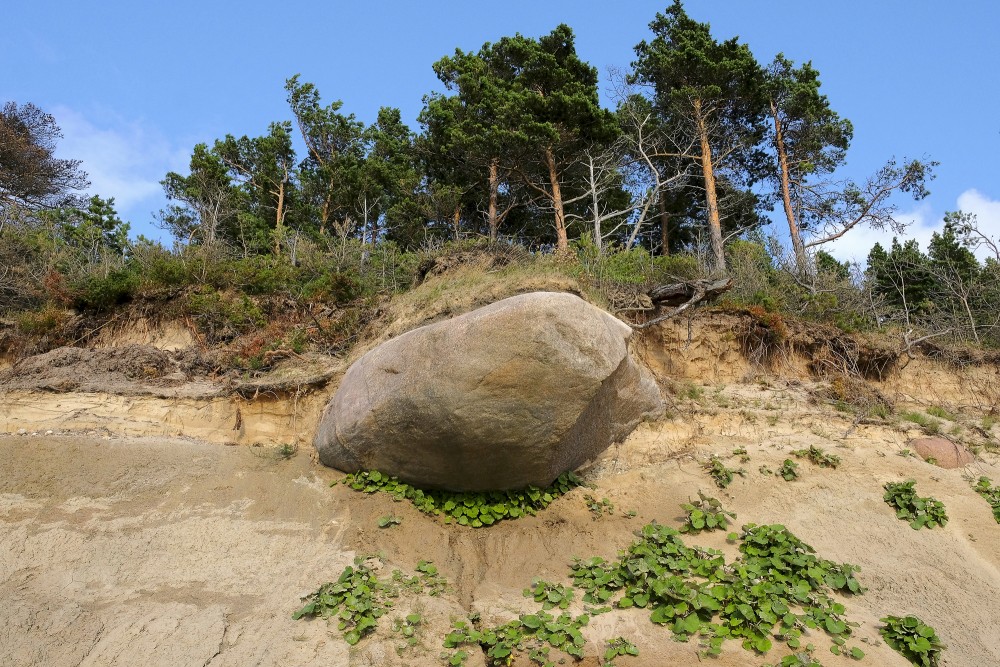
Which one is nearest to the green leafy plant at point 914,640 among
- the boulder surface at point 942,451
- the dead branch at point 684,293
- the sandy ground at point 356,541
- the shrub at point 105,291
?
the sandy ground at point 356,541

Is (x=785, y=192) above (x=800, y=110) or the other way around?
the other way around

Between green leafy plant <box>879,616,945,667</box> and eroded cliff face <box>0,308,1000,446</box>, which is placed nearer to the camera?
green leafy plant <box>879,616,945,667</box>

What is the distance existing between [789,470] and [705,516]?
5.04ft

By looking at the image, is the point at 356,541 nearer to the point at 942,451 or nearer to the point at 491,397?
the point at 491,397

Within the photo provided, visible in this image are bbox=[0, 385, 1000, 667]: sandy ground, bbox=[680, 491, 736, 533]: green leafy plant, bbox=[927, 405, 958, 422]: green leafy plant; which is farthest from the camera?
bbox=[927, 405, 958, 422]: green leafy plant

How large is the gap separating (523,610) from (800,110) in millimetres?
16319

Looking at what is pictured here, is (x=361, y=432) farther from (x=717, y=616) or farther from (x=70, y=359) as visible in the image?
(x=70, y=359)

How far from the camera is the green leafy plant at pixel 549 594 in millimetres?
5590

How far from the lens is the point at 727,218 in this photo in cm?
1836

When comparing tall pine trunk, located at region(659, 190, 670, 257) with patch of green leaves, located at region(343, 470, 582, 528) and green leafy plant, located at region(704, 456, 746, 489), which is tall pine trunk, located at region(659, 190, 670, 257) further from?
patch of green leaves, located at region(343, 470, 582, 528)

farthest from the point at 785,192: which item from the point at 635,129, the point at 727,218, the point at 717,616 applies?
the point at 717,616

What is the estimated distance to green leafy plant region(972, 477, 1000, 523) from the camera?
22.1ft

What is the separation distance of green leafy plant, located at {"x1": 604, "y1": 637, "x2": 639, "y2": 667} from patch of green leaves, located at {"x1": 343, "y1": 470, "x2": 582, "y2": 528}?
6.79 feet

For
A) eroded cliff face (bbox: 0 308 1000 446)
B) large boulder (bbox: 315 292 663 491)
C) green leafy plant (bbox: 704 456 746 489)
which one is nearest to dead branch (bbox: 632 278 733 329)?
eroded cliff face (bbox: 0 308 1000 446)
